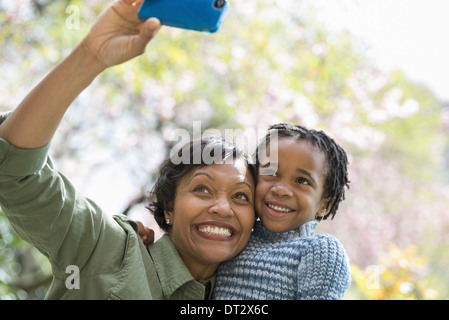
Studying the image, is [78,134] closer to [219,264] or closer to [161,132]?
[161,132]

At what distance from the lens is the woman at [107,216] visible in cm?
126

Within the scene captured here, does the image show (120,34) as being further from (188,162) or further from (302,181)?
(302,181)

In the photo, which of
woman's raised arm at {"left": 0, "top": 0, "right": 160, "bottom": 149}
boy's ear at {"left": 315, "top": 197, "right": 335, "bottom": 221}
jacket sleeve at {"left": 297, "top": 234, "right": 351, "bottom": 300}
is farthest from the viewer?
boy's ear at {"left": 315, "top": 197, "right": 335, "bottom": 221}

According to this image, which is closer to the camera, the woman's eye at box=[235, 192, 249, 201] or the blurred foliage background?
the woman's eye at box=[235, 192, 249, 201]

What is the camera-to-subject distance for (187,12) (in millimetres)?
1275

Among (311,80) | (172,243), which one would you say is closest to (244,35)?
(311,80)

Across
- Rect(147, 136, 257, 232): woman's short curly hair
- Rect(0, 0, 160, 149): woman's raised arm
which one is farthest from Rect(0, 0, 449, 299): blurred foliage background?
Rect(0, 0, 160, 149): woman's raised arm

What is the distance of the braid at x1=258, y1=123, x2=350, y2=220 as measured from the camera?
1970 mm

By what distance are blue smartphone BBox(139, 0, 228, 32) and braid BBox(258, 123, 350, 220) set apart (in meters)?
0.78

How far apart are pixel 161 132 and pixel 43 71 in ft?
4.82

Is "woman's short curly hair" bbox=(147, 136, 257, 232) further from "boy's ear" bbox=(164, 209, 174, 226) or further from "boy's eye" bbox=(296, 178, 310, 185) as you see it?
"boy's eye" bbox=(296, 178, 310, 185)

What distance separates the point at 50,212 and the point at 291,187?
884mm

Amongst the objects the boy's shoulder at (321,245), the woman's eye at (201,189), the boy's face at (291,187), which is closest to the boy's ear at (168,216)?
the woman's eye at (201,189)
